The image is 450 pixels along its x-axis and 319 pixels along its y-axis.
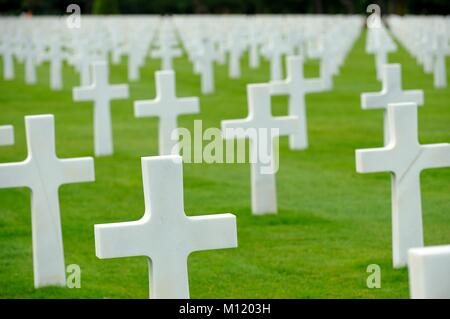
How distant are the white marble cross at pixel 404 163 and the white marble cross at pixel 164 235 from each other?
1936 millimetres

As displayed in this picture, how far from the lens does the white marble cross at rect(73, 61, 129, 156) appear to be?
43.7ft

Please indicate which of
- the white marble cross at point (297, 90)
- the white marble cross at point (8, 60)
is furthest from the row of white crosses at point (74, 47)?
the white marble cross at point (297, 90)

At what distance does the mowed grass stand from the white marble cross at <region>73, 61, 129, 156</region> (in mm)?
231

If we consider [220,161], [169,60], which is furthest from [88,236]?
[169,60]

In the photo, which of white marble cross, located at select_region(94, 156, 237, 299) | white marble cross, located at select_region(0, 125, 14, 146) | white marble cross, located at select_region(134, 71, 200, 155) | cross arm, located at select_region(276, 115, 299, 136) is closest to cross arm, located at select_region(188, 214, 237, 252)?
white marble cross, located at select_region(94, 156, 237, 299)

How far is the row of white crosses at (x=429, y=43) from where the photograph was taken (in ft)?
70.0

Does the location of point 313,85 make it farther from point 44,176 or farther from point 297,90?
point 44,176

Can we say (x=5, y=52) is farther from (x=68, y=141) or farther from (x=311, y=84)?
(x=311, y=84)

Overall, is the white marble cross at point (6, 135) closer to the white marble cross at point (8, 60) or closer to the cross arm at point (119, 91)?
the cross arm at point (119, 91)

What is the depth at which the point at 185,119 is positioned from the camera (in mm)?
16469

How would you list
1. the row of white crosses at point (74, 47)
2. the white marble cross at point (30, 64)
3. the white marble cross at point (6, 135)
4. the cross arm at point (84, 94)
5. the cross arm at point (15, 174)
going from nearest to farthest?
the cross arm at point (15, 174) < the white marble cross at point (6, 135) < the cross arm at point (84, 94) < the row of white crosses at point (74, 47) < the white marble cross at point (30, 64)

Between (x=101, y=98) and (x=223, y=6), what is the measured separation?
59703mm

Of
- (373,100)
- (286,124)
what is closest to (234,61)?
(373,100)

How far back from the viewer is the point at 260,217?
9.46 m
